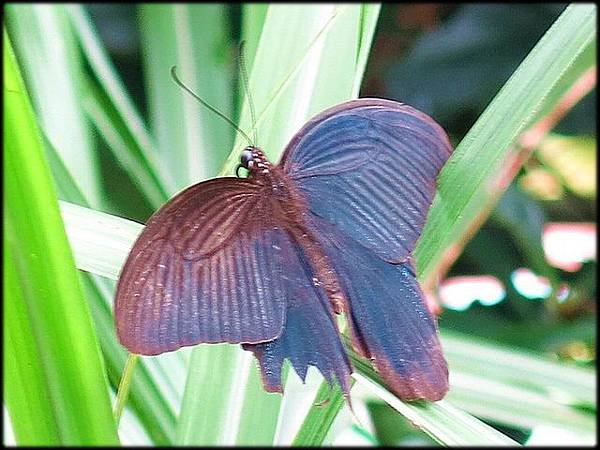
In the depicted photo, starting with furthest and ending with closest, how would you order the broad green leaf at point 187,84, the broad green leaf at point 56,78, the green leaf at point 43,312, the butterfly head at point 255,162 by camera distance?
the broad green leaf at point 187,84 < the broad green leaf at point 56,78 < the butterfly head at point 255,162 < the green leaf at point 43,312

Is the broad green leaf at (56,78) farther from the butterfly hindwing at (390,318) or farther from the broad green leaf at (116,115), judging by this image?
the butterfly hindwing at (390,318)

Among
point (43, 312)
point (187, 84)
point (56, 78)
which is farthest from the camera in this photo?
point (187, 84)

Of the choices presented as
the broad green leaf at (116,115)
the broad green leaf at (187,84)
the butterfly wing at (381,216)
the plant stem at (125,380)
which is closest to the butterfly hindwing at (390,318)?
the butterfly wing at (381,216)

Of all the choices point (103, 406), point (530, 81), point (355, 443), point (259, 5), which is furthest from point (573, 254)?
point (103, 406)

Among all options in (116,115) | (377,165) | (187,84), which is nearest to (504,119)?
(377,165)

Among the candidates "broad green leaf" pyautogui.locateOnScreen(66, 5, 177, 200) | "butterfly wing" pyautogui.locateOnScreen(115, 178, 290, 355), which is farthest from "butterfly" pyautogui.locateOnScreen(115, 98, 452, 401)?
"broad green leaf" pyautogui.locateOnScreen(66, 5, 177, 200)

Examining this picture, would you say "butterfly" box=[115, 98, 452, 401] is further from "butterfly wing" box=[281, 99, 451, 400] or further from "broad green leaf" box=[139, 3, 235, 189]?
"broad green leaf" box=[139, 3, 235, 189]

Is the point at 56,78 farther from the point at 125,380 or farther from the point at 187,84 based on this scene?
the point at 125,380
